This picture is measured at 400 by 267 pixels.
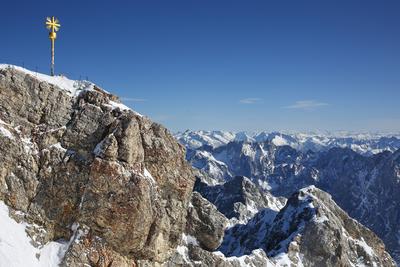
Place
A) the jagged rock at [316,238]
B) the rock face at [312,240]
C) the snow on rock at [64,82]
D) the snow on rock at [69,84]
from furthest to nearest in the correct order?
1. the jagged rock at [316,238]
2. the rock face at [312,240]
3. the snow on rock at [69,84]
4. the snow on rock at [64,82]

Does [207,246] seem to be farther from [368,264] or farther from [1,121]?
[368,264]

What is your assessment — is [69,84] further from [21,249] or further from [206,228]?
[206,228]

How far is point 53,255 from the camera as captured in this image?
Answer: 59812mm

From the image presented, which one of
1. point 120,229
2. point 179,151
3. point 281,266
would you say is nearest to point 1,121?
point 120,229

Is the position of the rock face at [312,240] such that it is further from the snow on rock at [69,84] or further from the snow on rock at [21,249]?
the snow on rock at [69,84]

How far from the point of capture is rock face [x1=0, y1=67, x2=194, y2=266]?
201ft

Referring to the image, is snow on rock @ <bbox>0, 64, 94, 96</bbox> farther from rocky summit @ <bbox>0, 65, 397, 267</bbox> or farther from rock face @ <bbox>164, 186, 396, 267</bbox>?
rock face @ <bbox>164, 186, 396, 267</bbox>

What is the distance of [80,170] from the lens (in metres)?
63.4

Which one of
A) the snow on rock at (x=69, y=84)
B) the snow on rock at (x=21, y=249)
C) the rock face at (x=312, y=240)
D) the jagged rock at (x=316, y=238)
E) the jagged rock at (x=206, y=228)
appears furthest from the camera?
the jagged rock at (x=316, y=238)

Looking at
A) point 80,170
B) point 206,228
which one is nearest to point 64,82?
point 80,170

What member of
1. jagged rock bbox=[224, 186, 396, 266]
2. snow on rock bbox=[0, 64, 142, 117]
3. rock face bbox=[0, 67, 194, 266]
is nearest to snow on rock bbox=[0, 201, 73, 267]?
rock face bbox=[0, 67, 194, 266]

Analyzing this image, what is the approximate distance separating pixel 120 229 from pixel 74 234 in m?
6.00

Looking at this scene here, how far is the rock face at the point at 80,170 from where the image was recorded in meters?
61.3

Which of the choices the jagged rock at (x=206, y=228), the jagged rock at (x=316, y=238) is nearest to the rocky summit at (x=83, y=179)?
the jagged rock at (x=206, y=228)
